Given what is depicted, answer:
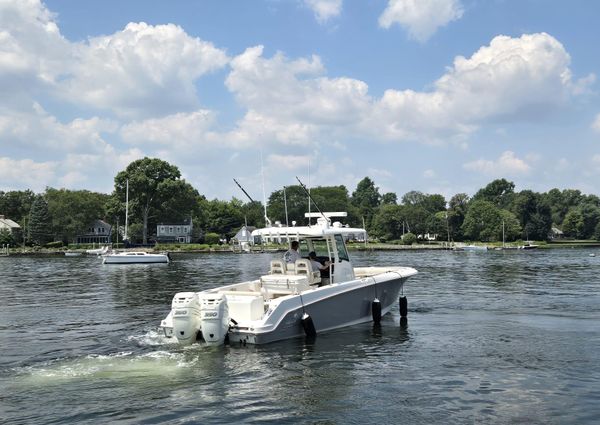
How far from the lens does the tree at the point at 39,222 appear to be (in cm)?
12175

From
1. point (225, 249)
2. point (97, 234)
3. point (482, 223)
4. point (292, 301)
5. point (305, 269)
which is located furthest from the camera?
point (482, 223)

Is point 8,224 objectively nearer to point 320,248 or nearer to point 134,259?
point 134,259

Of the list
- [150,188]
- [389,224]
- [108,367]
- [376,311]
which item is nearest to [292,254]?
[376,311]

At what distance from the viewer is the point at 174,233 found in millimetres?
143750

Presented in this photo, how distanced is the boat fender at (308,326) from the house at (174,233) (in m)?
129

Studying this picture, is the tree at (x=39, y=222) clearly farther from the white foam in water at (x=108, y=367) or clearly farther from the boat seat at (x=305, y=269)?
the white foam in water at (x=108, y=367)

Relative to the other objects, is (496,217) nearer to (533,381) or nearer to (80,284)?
(80,284)

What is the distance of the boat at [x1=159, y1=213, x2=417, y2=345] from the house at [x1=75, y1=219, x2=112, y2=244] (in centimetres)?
13008

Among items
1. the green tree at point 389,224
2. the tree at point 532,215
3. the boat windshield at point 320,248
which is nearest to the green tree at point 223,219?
the green tree at point 389,224

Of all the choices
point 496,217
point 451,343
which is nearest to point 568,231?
point 496,217

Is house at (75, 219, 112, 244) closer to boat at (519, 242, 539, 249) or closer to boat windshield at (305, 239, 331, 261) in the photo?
boat at (519, 242, 539, 249)

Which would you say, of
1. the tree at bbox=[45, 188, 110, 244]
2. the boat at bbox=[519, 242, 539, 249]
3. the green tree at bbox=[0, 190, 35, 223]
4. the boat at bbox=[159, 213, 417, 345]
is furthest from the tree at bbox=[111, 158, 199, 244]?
the boat at bbox=[159, 213, 417, 345]

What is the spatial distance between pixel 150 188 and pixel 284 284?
11107 centimetres

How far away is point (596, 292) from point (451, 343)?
1921 cm
